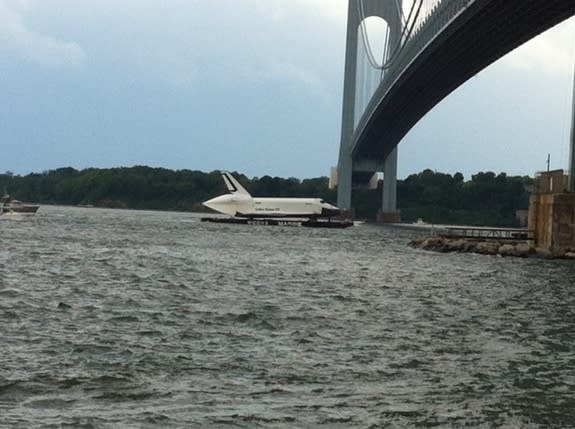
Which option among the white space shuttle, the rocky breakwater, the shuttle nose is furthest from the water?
the shuttle nose

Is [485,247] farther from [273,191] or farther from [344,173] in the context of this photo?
[273,191]

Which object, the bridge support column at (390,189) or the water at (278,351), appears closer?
the water at (278,351)

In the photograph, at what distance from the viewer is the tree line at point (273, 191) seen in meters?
103

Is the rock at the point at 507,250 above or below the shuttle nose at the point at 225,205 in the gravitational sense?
below

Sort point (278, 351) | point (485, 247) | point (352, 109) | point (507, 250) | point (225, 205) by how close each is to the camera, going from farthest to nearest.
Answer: point (225, 205), point (352, 109), point (485, 247), point (507, 250), point (278, 351)

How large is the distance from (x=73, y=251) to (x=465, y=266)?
1143 cm

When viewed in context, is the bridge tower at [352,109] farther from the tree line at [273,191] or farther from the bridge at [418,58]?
the tree line at [273,191]

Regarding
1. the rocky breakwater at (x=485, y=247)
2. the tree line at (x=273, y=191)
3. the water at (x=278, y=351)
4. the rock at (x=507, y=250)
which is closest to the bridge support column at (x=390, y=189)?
the tree line at (x=273, y=191)

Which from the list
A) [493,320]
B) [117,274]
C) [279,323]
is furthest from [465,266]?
[279,323]

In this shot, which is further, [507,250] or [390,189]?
[390,189]

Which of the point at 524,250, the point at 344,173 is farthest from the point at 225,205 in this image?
the point at 524,250

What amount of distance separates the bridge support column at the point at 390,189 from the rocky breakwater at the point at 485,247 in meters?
31.4

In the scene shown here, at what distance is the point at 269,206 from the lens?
7250cm

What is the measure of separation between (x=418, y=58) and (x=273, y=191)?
7599 centimetres
